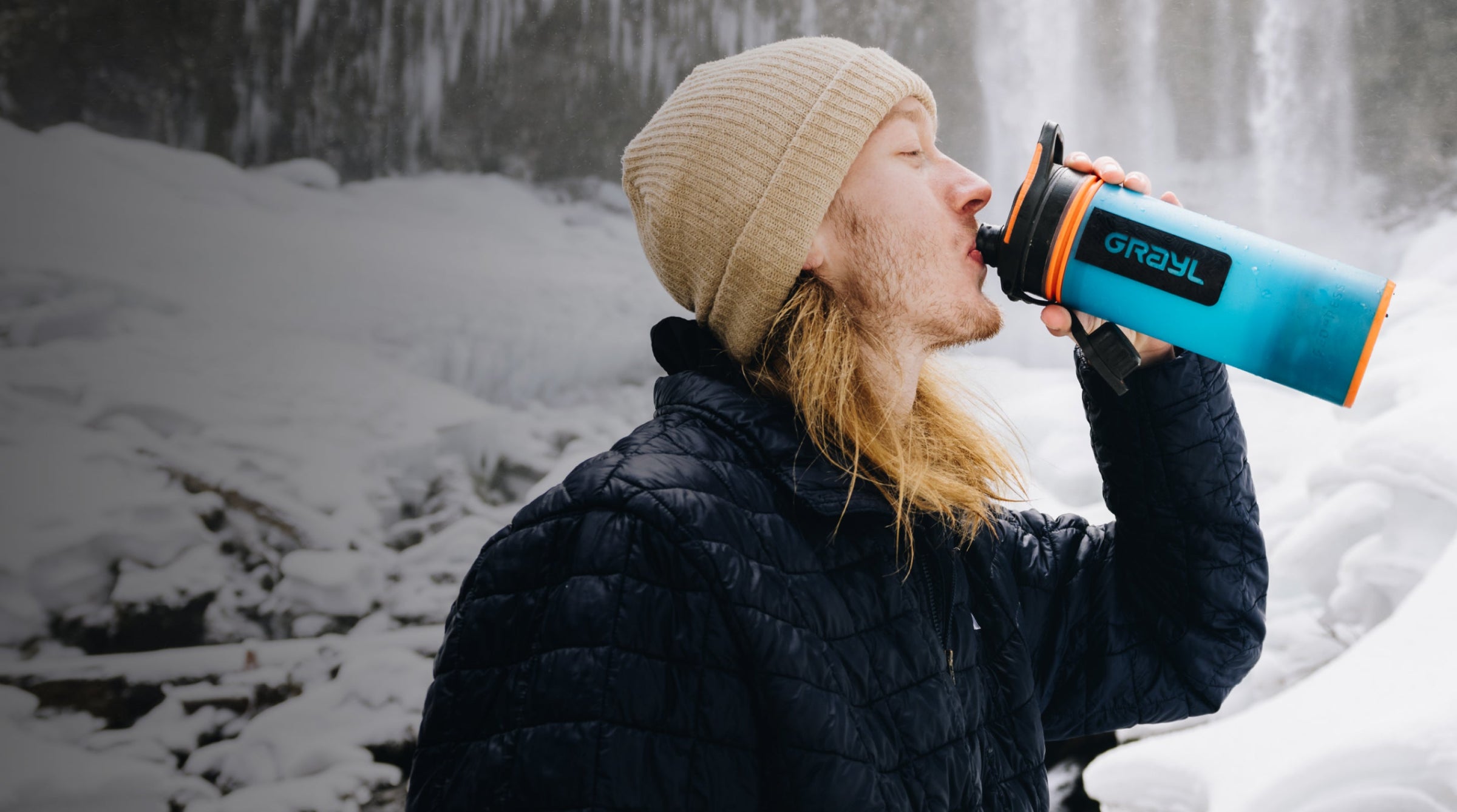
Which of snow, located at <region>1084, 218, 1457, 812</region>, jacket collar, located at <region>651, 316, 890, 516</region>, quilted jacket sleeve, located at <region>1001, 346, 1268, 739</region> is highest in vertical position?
jacket collar, located at <region>651, 316, 890, 516</region>

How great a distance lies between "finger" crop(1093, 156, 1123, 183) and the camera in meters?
0.61

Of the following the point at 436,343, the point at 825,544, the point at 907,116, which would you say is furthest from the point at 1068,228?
the point at 436,343

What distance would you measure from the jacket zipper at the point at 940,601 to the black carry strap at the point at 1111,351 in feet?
0.60

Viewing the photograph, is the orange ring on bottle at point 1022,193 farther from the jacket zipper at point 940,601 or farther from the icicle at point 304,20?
the icicle at point 304,20

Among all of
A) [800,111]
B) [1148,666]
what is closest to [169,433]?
[800,111]

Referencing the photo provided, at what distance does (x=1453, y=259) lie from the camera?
1483 millimetres

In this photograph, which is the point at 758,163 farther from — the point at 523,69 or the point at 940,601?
the point at 523,69

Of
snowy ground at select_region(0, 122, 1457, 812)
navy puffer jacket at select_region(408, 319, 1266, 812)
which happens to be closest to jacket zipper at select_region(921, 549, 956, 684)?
navy puffer jacket at select_region(408, 319, 1266, 812)

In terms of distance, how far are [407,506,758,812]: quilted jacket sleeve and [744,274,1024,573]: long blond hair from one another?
5.6 inches

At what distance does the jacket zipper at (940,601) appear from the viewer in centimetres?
62

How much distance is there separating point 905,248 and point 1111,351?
0.17 m

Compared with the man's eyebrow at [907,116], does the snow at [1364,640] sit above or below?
below

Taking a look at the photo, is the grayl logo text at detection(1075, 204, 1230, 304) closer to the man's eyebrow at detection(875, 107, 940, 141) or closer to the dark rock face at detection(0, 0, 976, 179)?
the man's eyebrow at detection(875, 107, 940, 141)

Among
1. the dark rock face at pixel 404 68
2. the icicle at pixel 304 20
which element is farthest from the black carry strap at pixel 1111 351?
the icicle at pixel 304 20
